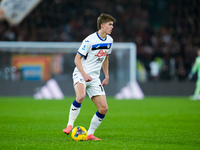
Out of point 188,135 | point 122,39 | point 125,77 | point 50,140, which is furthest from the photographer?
point 122,39

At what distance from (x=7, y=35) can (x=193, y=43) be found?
409 inches

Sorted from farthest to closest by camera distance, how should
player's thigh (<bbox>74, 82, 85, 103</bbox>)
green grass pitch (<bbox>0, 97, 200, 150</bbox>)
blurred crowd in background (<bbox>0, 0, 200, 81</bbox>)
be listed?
blurred crowd in background (<bbox>0, 0, 200, 81</bbox>), player's thigh (<bbox>74, 82, 85, 103</bbox>), green grass pitch (<bbox>0, 97, 200, 150</bbox>)

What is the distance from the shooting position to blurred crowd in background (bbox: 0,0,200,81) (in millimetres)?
21984

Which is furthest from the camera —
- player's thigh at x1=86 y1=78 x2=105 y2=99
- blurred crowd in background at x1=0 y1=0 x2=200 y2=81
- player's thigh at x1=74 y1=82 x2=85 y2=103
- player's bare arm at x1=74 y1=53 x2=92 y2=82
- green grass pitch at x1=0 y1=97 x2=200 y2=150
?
blurred crowd in background at x1=0 y1=0 x2=200 y2=81

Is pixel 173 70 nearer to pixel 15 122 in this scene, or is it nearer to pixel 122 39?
pixel 122 39

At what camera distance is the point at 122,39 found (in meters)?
24.1

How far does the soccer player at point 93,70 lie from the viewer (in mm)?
6754

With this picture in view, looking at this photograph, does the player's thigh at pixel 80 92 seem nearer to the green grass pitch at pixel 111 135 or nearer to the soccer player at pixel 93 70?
the soccer player at pixel 93 70

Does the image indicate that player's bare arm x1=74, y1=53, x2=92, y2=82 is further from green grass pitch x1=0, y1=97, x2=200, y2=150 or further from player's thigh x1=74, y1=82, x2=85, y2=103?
green grass pitch x1=0, y1=97, x2=200, y2=150

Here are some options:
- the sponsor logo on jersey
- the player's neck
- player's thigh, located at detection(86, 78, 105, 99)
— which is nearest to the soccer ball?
player's thigh, located at detection(86, 78, 105, 99)

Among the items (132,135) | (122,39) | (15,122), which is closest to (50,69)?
(122,39)

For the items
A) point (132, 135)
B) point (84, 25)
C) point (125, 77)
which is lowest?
point (125, 77)

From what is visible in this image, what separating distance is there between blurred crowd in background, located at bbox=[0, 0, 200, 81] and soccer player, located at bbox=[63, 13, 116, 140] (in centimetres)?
1441

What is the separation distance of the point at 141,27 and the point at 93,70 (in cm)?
1836
